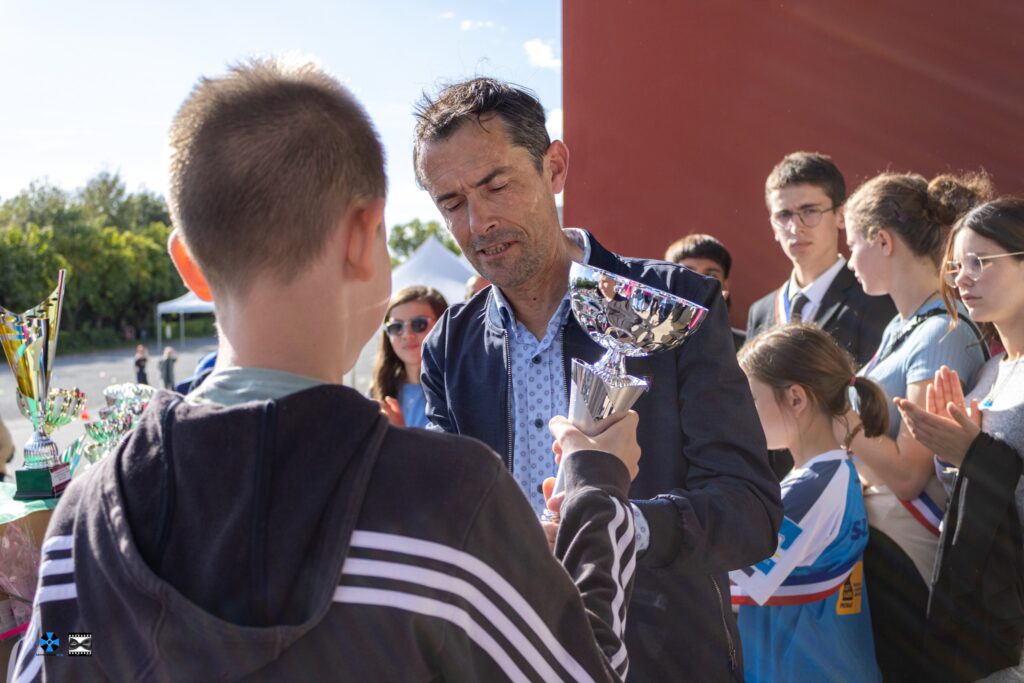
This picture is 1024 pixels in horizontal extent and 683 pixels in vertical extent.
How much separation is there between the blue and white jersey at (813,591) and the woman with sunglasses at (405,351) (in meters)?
2.21

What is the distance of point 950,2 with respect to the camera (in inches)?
166

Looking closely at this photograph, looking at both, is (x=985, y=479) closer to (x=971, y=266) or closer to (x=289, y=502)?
(x=971, y=266)

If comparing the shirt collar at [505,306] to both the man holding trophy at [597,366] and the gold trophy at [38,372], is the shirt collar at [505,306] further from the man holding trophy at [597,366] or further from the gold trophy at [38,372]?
the gold trophy at [38,372]

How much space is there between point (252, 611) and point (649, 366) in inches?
39.9

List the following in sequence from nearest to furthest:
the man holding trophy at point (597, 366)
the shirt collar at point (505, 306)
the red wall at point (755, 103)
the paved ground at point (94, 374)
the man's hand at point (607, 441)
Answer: the man's hand at point (607, 441) < the man holding trophy at point (597, 366) < the shirt collar at point (505, 306) < the red wall at point (755, 103) < the paved ground at point (94, 374)

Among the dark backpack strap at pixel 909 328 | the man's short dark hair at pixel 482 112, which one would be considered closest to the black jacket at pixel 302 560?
the man's short dark hair at pixel 482 112

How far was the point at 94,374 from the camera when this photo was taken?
24578 mm

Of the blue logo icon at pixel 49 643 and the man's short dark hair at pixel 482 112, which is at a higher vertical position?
the man's short dark hair at pixel 482 112

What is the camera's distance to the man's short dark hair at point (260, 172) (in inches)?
34.0

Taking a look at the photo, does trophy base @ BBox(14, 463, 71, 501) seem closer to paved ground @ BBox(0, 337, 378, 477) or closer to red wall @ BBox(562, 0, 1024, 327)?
red wall @ BBox(562, 0, 1024, 327)

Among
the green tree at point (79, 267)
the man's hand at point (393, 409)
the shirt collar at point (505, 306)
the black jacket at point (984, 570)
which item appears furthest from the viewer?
the green tree at point (79, 267)

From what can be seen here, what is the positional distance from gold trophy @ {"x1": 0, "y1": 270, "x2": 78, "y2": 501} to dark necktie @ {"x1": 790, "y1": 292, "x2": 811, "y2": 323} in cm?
309

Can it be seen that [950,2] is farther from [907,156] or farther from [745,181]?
[745,181]

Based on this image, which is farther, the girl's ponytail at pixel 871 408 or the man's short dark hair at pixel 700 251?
the man's short dark hair at pixel 700 251
